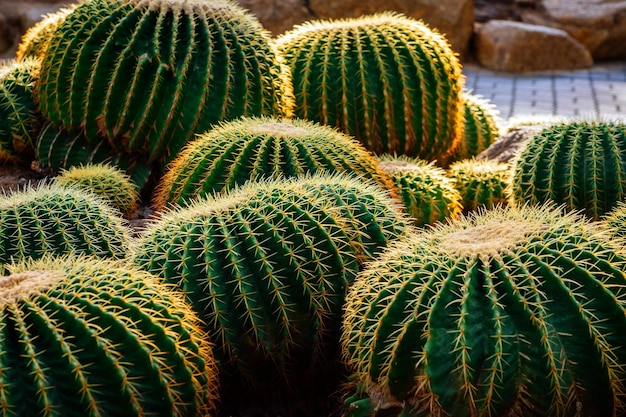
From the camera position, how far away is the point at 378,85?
4148 mm

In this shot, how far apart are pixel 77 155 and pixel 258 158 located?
1.20 meters

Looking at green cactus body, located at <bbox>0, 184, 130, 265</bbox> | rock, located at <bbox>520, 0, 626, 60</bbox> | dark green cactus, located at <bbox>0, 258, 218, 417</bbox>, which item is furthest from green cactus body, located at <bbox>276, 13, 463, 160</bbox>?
rock, located at <bbox>520, 0, 626, 60</bbox>

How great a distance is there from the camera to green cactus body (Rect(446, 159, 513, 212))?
13.4ft

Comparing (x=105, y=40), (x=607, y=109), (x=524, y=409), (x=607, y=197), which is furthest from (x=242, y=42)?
(x=607, y=109)

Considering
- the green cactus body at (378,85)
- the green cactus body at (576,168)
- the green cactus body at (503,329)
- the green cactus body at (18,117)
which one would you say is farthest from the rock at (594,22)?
the green cactus body at (503,329)

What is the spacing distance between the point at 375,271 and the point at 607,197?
4.80ft

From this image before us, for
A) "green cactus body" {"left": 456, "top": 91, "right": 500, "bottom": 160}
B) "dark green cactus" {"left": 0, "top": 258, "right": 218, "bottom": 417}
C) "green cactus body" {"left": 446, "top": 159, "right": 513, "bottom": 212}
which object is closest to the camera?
"dark green cactus" {"left": 0, "top": 258, "right": 218, "bottom": 417}

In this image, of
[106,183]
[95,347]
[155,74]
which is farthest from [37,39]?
[95,347]

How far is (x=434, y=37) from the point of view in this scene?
4.48 m

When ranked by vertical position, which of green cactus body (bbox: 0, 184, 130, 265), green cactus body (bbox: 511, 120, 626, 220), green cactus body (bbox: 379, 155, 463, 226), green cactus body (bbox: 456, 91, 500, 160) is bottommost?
green cactus body (bbox: 456, 91, 500, 160)

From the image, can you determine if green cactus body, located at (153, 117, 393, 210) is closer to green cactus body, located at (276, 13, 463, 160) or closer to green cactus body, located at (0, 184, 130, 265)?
green cactus body, located at (0, 184, 130, 265)

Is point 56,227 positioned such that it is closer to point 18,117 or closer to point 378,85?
point 18,117

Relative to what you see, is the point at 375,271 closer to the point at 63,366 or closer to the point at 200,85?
the point at 63,366

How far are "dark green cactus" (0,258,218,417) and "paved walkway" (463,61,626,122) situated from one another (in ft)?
23.0
